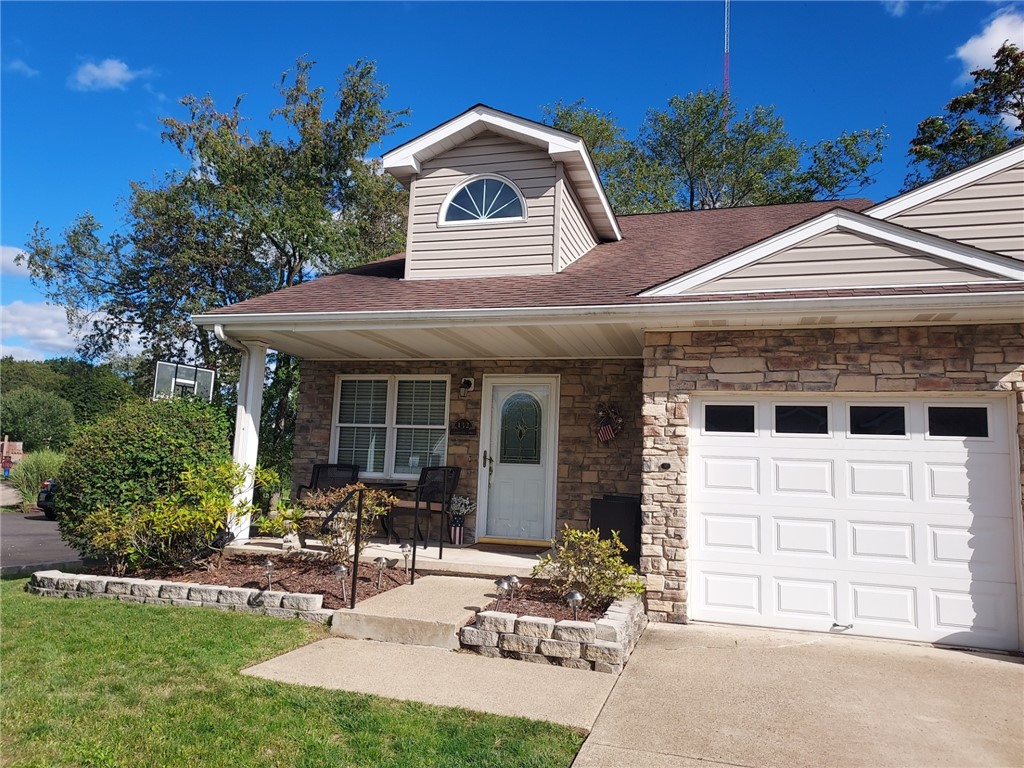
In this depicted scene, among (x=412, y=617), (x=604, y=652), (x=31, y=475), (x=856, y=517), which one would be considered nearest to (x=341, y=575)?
(x=412, y=617)

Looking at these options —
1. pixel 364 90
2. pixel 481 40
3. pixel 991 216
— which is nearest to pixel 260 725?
pixel 991 216

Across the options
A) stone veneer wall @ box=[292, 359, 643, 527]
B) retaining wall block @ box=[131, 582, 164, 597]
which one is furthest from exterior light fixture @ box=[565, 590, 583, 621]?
retaining wall block @ box=[131, 582, 164, 597]

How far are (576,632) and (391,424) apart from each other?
17.0 ft

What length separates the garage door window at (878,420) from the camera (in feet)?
18.0

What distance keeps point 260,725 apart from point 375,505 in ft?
12.0

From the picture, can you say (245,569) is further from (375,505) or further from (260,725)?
(260,725)

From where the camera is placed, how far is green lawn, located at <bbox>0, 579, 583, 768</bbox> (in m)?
3.02

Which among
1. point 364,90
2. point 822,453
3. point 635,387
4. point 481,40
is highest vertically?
point 364,90

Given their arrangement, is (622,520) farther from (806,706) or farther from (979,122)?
(979,122)

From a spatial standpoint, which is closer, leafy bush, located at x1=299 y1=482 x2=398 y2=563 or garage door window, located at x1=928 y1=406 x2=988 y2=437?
garage door window, located at x1=928 y1=406 x2=988 y2=437

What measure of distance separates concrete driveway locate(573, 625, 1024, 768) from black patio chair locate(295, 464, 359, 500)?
5079 millimetres

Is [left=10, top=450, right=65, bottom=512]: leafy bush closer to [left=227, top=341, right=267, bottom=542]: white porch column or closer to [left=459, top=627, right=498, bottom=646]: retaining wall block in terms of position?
[left=227, top=341, right=267, bottom=542]: white porch column

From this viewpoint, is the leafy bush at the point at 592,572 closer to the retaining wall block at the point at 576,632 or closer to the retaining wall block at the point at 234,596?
the retaining wall block at the point at 576,632

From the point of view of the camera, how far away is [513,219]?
800cm
